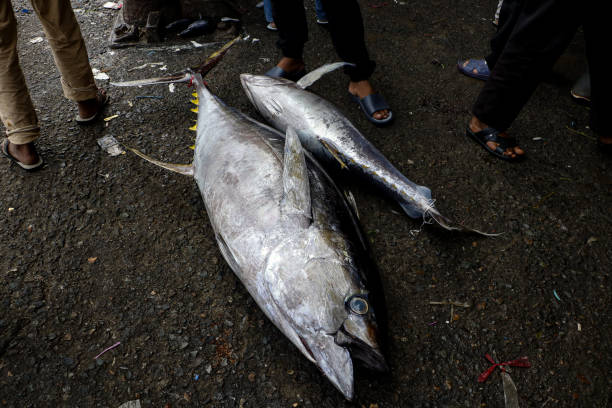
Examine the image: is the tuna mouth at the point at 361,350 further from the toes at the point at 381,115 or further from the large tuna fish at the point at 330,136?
the toes at the point at 381,115

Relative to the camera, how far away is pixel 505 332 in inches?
70.8

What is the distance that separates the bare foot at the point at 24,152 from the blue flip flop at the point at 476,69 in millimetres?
3925

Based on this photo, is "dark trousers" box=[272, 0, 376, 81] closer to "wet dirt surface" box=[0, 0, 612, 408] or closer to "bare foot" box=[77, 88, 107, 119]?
"wet dirt surface" box=[0, 0, 612, 408]

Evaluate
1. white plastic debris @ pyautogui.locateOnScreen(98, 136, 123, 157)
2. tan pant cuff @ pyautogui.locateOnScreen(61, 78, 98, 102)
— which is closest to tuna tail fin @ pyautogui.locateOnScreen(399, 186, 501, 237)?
white plastic debris @ pyautogui.locateOnScreen(98, 136, 123, 157)

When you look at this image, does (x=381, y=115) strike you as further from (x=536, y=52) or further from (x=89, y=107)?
(x=89, y=107)

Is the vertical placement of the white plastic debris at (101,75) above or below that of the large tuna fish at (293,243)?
below

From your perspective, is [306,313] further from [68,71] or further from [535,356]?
[68,71]

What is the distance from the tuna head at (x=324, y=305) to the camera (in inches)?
54.7

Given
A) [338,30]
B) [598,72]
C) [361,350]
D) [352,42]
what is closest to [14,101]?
[338,30]

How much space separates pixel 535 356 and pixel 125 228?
8.26 ft

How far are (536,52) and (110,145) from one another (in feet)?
10.5

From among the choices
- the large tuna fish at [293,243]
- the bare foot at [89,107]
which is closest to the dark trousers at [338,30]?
the large tuna fish at [293,243]

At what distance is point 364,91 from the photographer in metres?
3.04

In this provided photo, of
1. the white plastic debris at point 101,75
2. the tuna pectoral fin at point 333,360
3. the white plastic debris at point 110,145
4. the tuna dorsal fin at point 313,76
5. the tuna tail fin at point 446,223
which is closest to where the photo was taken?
the tuna pectoral fin at point 333,360
